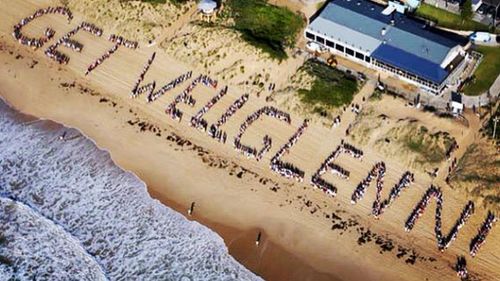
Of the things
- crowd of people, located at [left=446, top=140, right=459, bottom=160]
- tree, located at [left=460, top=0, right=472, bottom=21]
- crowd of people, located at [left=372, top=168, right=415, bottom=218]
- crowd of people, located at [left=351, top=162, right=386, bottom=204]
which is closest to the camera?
crowd of people, located at [left=372, top=168, right=415, bottom=218]

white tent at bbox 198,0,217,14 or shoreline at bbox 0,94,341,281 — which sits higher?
white tent at bbox 198,0,217,14

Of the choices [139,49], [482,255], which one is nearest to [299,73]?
[139,49]

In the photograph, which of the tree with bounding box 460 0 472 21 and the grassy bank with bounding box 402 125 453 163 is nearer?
the grassy bank with bounding box 402 125 453 163

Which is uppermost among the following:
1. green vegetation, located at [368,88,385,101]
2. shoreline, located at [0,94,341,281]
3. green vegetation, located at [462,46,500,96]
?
green vegetation, located at [462,46,500,96]

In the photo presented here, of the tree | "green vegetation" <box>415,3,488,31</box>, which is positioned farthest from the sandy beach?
the tree

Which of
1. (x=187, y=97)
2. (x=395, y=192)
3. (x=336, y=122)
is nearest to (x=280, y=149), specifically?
(x=336, y=122)

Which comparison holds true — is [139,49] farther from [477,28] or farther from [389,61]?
[477,28]

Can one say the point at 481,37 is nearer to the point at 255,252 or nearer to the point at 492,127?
the point at 492,127

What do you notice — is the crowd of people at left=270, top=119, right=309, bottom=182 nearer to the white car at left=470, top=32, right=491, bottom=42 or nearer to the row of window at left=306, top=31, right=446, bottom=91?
the row of window at left=306, top=31, right=446, bottom=91
